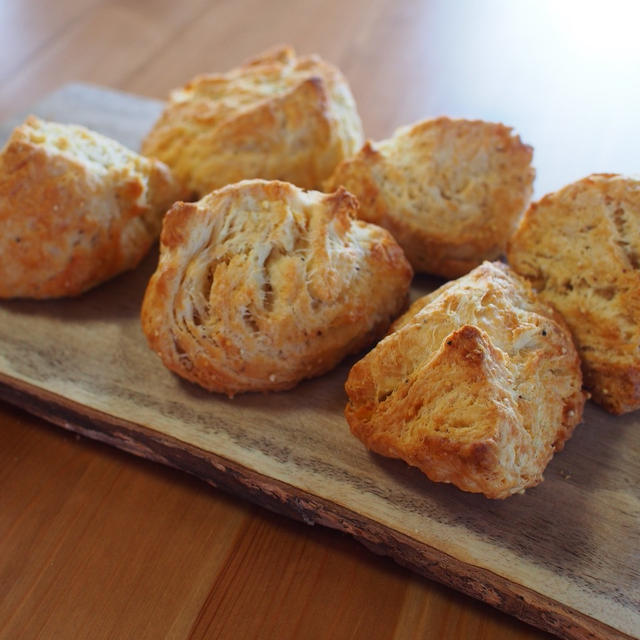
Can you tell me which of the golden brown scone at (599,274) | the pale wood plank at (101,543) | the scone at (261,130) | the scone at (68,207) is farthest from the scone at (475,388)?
the scone at (68,207)

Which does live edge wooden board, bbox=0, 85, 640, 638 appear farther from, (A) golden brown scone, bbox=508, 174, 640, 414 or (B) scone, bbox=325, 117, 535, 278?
(B) scone, bbox=325, 117, 535, 278

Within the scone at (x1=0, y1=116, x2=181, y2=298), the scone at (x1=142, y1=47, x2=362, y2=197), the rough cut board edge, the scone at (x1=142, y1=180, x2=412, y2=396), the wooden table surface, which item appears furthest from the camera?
the scone at (x1=142, y1=47, x2=362, y2=197)

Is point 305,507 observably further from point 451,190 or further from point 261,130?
point 261,130

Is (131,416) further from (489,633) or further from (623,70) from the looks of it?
(623,70)

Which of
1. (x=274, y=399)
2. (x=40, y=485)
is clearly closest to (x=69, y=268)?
(x=40, y=485)

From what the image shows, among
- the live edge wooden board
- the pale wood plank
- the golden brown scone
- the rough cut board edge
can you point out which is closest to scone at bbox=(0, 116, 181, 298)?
the live edge wooden board
